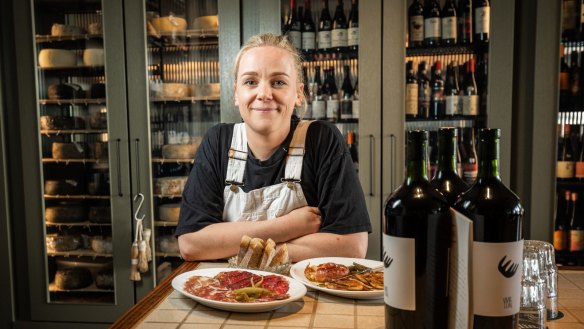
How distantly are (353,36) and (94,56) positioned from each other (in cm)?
167

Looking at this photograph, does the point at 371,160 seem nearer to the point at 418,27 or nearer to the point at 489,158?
the point at 418,27

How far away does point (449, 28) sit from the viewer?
2.71 m

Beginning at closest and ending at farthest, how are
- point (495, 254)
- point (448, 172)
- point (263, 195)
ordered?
point (495, 254), point (448, 172), point (263, 195)

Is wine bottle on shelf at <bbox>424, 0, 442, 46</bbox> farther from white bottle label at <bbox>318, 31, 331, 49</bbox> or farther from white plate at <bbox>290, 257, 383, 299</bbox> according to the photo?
white plate at <bbox>290, 257, 383, 299</bbox>

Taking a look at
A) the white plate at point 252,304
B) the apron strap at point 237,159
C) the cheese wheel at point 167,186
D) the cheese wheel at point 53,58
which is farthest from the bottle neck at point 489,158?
the cheese wheel at point 53,58

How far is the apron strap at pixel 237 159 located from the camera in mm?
1789

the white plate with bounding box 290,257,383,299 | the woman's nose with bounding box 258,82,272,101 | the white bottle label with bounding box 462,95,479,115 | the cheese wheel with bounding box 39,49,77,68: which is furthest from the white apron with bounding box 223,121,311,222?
the cheese wheel with bounding box 39,49,77,68

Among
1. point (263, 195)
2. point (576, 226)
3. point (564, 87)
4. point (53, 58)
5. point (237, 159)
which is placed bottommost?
point (576, 226)

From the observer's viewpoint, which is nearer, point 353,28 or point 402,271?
point 402,271

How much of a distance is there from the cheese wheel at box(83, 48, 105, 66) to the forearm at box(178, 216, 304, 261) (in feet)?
6.04

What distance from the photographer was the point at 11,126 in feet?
9.57

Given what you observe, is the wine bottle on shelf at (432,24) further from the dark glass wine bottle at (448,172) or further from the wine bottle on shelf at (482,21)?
the dark glass wine bottle at (448,172)

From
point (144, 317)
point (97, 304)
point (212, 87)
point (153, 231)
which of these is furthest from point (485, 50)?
point (97, 304)

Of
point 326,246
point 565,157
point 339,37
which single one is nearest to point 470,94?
point 565,157
